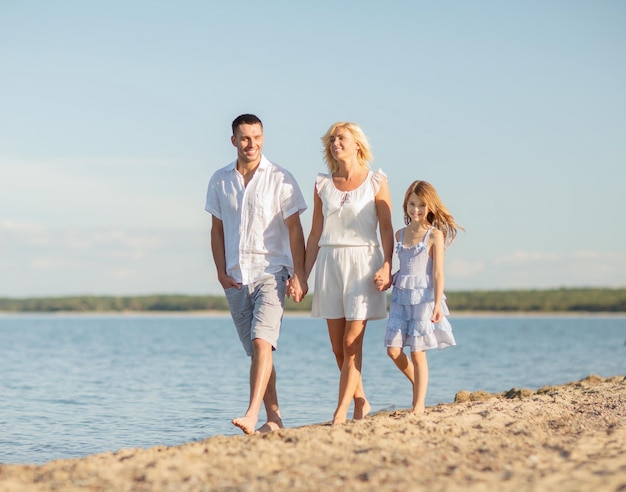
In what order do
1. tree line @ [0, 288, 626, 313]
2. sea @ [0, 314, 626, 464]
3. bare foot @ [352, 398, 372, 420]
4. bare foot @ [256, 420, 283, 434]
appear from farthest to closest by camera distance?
tree line @ [0, 288, 626, 313] < sea @ [0, 314, 626, 464] < bare foot @ [352, 398, 372, 420] < bare foot @ [256, 420, 283, 434]

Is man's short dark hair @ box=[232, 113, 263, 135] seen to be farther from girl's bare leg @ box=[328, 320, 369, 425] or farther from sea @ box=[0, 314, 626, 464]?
sea @ box=[0, 314, 626, 464]

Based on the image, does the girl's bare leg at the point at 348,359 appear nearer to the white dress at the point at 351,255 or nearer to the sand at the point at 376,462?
the white dress at the point at 351,255

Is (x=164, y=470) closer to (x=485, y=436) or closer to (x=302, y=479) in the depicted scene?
(x=302, y=479)

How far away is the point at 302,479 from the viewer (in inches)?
160

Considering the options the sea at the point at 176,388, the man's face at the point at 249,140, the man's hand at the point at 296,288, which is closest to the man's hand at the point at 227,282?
the man's hand at the point at 296,288

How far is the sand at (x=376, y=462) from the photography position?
400cm

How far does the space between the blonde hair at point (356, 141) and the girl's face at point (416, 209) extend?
42 centimetres

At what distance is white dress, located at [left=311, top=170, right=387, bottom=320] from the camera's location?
18.9ft

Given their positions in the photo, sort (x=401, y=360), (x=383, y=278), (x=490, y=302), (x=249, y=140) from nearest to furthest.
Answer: (x=383, y=278) < (x=249, y=140) < (x=401, y=360) < (x=490, y=302)

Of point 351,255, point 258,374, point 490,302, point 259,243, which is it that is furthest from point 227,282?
point 490,302

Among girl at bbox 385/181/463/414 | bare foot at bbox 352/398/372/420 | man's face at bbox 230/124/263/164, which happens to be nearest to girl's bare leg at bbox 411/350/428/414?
girl at bbox 385/181/463/414

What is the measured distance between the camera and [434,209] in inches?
237

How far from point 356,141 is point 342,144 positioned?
12 cm

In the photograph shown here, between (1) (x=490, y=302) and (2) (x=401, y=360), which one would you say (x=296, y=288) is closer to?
(2) (x=401, y=360)
